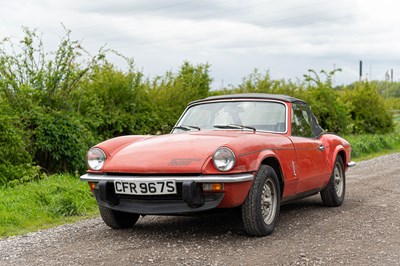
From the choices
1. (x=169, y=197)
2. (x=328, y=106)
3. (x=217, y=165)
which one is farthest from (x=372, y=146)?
(x=169, y=197)

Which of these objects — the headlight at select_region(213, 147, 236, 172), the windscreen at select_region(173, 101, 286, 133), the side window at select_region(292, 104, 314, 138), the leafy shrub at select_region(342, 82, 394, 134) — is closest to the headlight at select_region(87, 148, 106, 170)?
the windscreen at select_region(173, 101, 286, 133)

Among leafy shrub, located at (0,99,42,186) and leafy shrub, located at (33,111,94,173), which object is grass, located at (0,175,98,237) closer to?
leafy shrub, located at (0,99,42,186)

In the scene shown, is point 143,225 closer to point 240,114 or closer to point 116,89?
point 240,114

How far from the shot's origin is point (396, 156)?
1709cm

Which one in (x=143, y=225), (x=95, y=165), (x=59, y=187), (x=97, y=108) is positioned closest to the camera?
(x=95, y=165)

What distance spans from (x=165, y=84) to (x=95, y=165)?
9.67 metres

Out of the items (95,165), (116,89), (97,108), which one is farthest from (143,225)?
(116,89)

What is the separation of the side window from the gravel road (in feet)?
3.24

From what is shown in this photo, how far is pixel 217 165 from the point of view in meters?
5.62

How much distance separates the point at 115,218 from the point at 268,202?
1.61 meters

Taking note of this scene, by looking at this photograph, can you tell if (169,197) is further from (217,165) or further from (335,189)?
(335,189)

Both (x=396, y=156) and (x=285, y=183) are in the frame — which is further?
(x=396, y=156)

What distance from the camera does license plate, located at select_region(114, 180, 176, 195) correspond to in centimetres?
557

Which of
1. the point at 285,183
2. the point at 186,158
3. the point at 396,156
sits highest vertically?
the point at 186,158
